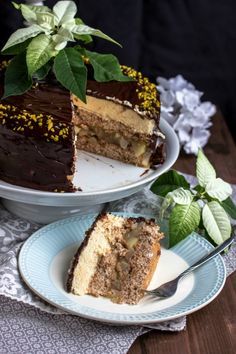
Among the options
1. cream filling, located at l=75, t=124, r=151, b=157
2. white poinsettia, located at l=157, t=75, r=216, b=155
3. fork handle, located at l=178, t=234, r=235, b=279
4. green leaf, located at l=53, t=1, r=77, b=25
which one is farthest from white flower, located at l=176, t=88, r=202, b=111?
fork handle, located at l=178, t=234, r=235, b=279

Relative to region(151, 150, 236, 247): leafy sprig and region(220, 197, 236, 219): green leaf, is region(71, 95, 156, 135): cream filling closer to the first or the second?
region(151, 150, 236, 247): leafy sprig

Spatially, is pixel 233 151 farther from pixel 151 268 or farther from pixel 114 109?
pixel 151 268

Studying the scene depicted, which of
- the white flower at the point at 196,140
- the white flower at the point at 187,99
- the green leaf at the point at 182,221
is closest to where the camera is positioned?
the green leaf at the point at 182,221

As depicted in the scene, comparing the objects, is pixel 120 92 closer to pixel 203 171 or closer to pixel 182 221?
pixel 203 171

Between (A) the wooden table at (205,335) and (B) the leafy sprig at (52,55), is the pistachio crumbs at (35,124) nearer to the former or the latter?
(B) the leafy sprig at (52,55)

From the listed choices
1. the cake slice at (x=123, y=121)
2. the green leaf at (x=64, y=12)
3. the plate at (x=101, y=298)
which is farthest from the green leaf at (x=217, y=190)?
the green leaf at (x=64, y=12)
